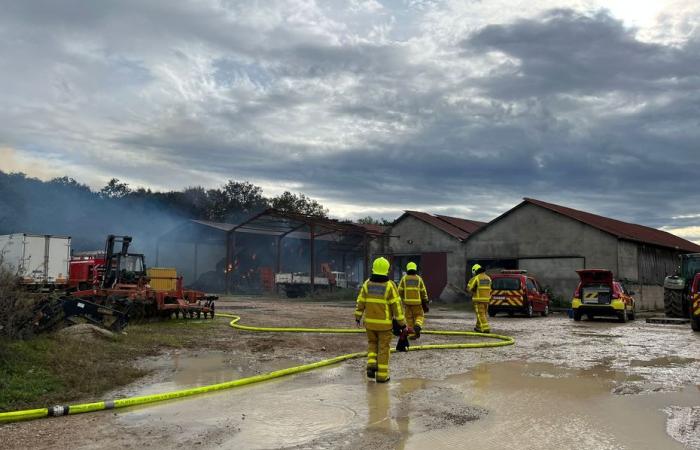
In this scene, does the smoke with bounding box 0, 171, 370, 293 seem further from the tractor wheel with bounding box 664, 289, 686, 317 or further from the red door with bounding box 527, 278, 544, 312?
the tractor wheel with bounding box 664, 289, 686, 317

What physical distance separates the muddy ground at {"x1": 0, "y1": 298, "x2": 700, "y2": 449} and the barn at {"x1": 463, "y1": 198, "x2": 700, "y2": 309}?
20123 mm

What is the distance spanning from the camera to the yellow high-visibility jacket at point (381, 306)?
8.23 m

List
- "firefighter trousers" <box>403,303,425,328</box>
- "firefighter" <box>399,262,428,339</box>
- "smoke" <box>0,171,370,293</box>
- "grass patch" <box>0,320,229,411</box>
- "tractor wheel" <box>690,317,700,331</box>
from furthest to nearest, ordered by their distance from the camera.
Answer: "smoke" <box>0,171,370,293</box> < "tractor wheel" <box>690,317,700,331</box> < "firefighter trousers" <box>403,303,425,328</box> < "firefighter" <box>399,262,428,339</box> < "grass patch" <box>0,320,229,411</box>

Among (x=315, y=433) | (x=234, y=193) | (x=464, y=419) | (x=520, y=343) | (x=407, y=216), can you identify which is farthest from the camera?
(x=234, y=193)

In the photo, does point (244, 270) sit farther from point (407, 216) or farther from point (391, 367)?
point (391, 367)

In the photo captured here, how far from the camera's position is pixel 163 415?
250 inches

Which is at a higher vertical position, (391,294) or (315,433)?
(391,294)

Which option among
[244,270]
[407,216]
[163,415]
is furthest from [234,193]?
[163,415]

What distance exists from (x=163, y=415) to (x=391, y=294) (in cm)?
349

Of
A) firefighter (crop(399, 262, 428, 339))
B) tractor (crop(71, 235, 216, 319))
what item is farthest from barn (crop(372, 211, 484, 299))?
firefighter (crop(399, 262, 428, 339))

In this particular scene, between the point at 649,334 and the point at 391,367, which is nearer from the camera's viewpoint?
the point at 391,367

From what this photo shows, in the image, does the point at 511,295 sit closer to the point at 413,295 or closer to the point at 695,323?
the point at 695,323

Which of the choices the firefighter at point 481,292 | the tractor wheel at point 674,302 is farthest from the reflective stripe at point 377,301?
the tractor wheel at point 674,302

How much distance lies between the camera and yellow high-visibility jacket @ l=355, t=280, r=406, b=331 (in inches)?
324
